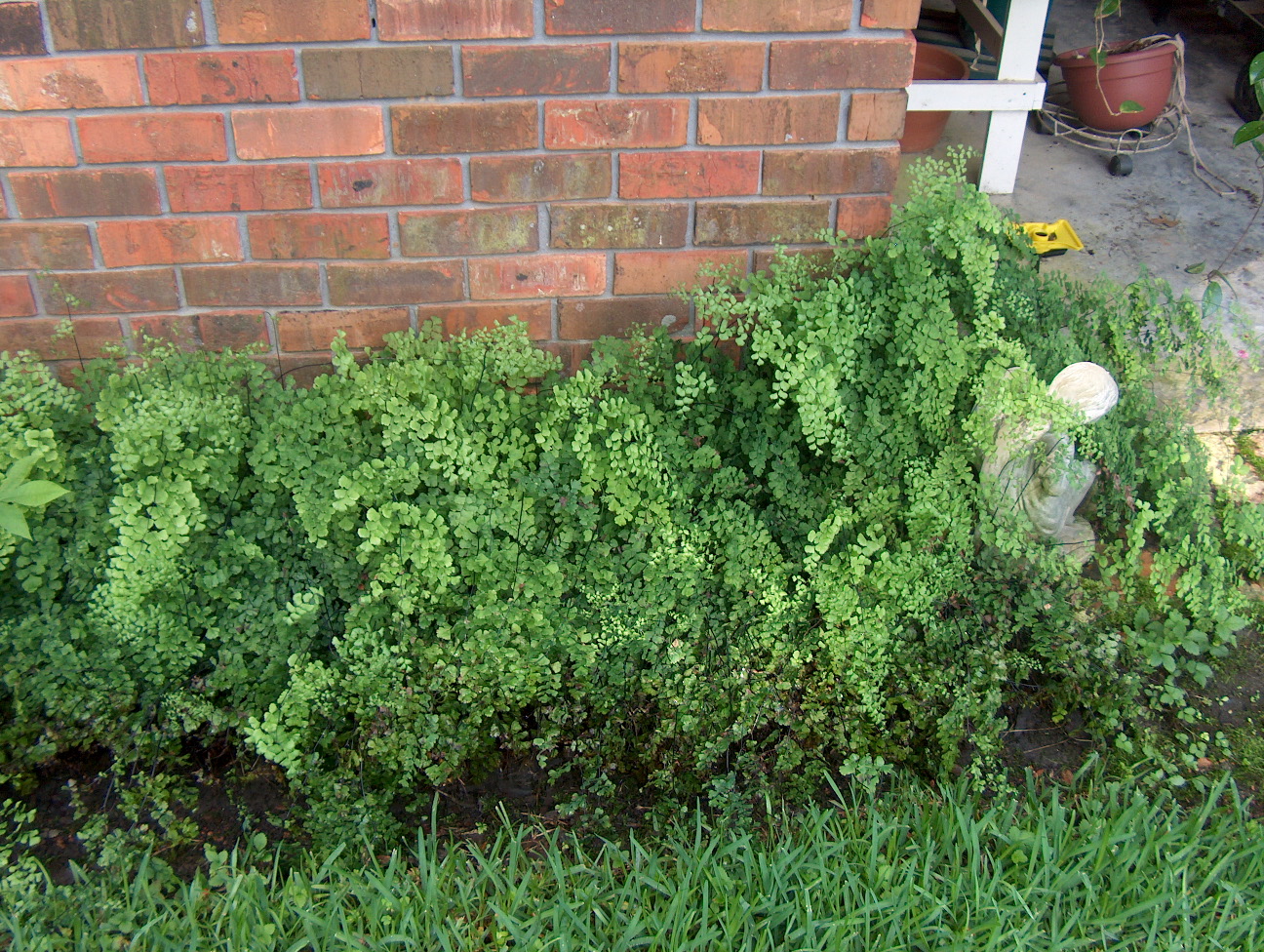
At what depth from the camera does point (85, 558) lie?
8.06ft

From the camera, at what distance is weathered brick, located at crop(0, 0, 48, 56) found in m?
2.29

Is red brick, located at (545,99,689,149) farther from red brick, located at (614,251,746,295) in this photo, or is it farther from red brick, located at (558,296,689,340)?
red brick, located at (558,296,689,340)

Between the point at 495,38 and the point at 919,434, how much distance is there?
1482 mm

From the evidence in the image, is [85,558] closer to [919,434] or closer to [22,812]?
[22,812]

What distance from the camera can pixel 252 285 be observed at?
262 cm

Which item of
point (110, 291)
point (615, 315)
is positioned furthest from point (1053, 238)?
point (110, 291)

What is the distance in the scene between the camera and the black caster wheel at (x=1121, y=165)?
198 inches

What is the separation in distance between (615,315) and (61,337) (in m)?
1.48

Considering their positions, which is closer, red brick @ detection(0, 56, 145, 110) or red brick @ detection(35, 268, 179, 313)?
red brick @ detection(0, 56, 145, 110)

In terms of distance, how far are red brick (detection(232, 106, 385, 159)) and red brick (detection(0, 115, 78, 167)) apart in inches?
16.1

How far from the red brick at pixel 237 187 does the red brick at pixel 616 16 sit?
736 millimetres

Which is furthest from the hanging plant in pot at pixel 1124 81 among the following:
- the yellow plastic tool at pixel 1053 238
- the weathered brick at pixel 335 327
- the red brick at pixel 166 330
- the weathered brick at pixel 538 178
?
the red brick at pixel 166 330

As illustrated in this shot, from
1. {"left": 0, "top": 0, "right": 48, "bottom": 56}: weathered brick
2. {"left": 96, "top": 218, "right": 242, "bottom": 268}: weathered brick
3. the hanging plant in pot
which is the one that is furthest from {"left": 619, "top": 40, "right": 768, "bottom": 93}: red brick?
the hanging plant in pot

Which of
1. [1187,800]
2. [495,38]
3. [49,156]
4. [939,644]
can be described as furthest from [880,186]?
[49,156]
